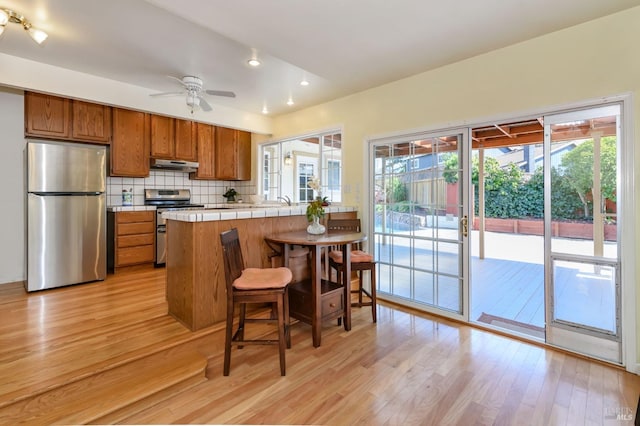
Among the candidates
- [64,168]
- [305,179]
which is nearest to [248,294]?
[64,168]

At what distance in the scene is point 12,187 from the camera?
365 cm

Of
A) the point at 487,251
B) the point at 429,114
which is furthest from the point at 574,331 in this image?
the point at 487,251

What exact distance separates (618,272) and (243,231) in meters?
2.97

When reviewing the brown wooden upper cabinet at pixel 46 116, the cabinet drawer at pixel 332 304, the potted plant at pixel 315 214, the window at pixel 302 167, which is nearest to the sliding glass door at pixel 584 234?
the cabinet drawer at pixel 332 304

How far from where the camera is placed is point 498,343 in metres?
2.46

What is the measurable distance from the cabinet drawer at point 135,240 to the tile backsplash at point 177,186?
2.22ft

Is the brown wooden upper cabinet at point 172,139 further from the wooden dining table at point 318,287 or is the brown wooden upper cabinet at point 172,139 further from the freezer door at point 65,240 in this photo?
the wooden dining table at point 318,287

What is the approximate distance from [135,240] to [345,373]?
148 inches

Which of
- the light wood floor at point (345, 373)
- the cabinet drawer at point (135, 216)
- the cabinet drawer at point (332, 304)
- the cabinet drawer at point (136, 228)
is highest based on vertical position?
the cabinet drawer at point (135, 216)

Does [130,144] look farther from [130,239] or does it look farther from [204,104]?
[204,104]

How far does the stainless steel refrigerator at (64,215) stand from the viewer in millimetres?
3333

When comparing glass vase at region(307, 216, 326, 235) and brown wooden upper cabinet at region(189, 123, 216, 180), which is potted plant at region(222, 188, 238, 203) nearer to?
brown wooden upper cabinet at region(189, 123, 216, 180)

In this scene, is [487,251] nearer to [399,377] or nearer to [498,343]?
[498,343]

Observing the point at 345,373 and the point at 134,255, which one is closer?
the point at 345,373
